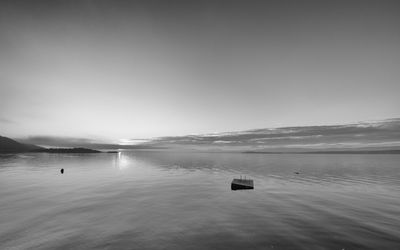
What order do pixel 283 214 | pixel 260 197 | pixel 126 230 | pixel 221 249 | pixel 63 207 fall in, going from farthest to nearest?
pixel 260 197
pixel 63 207
pixel 283 214
pixel 126 230
pixel 221 249

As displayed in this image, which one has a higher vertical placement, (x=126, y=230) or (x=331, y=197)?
(x=126, y=230)

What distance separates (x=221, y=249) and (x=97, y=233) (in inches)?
645

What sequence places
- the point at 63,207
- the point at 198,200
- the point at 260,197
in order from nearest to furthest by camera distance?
1. the point at 63,207
2. the point at 198,200
3. the point at 260,197

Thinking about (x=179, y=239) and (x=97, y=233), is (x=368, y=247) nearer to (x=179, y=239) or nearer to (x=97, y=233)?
(x=179, y=239)

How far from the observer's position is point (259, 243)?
73.0 feet

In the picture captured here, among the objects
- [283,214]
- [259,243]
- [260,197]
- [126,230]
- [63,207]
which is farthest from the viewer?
[260,197]

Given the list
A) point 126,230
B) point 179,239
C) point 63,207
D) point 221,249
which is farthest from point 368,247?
point 63,207

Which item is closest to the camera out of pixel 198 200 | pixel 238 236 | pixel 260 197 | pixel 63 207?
pixel 238 236

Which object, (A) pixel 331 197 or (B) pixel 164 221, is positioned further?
(A) pixel 331 197

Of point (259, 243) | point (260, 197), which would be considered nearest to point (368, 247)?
point (259, 243)

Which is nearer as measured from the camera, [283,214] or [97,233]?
[97,233]

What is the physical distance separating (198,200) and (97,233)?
2265cm

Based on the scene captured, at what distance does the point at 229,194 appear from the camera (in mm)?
49688

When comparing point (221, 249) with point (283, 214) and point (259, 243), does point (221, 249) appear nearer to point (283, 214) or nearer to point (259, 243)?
point (259, 243)
